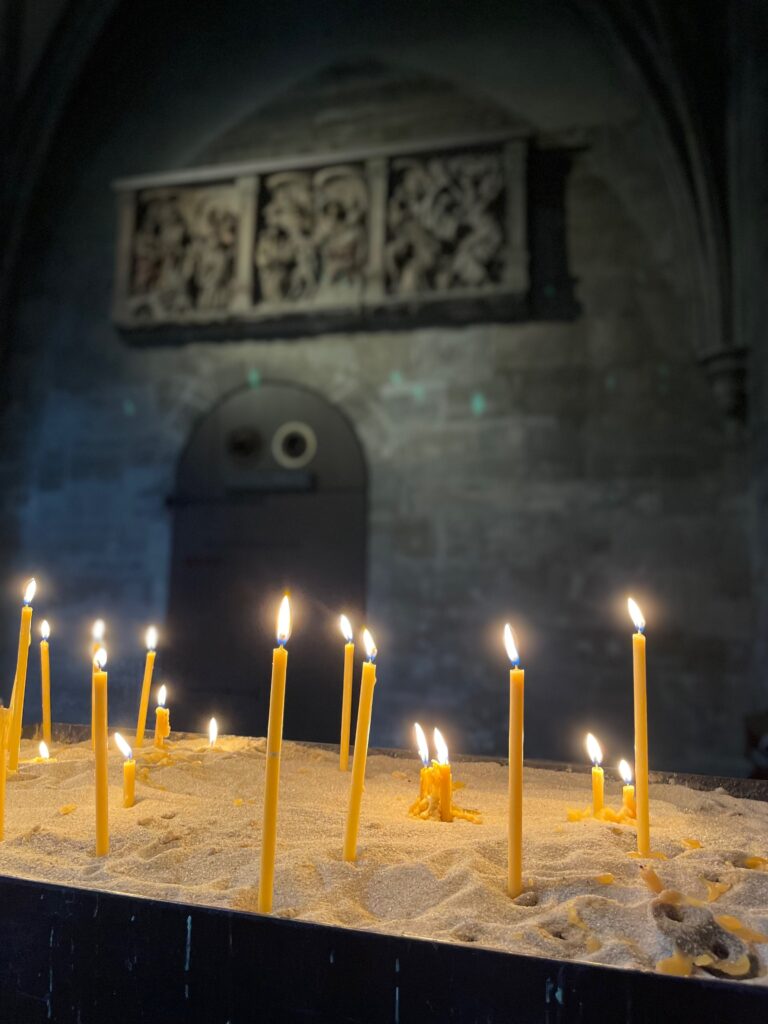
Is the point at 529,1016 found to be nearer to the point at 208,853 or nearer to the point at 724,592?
the point at 208,853

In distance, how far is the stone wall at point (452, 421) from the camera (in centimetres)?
528

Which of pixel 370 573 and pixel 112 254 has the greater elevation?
pixel 112 254

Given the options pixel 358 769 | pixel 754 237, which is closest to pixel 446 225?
pixel 754 237

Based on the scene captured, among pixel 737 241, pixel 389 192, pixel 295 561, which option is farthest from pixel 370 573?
pixel 737 241

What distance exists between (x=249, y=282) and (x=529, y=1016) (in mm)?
6042

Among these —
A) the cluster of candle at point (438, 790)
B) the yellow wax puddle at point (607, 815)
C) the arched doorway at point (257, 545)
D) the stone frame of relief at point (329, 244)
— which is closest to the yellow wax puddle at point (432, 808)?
the cluster of candle at point (438, 790)

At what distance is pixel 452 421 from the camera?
5859 mm

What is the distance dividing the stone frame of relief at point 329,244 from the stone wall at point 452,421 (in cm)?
23

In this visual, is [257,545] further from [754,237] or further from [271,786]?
[271,786]

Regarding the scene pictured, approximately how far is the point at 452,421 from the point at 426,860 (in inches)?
184

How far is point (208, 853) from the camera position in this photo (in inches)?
56.3

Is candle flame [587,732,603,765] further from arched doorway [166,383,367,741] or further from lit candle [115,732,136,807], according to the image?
arched doorway [166,383,367,741]

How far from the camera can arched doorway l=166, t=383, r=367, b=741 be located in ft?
19.1

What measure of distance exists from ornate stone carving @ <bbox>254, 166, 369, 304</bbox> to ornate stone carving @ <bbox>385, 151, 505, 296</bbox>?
29 centimetres
